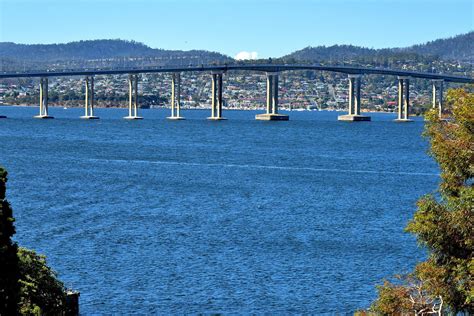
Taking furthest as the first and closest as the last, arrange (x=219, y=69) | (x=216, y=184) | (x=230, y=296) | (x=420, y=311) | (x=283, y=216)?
(x=219, y=69), (x=216, y=184), (x=283, y=216), (x=230, y=296), (x=420, y=311)

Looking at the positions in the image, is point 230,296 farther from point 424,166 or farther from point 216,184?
point 424,166

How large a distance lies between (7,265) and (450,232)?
6.89m

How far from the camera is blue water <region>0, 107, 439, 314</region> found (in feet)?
94.3

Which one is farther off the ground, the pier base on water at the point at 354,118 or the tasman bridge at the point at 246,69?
the tasman bridge at the point at 246,69

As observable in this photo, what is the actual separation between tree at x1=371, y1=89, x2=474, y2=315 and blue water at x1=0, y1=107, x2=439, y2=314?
9.74 meters

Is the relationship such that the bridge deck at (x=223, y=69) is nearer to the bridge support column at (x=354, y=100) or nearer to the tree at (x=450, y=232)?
the bridge support column at (x=354, y=100)

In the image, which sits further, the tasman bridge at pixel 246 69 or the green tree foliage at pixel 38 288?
the tasman bridge at pixel 246 69

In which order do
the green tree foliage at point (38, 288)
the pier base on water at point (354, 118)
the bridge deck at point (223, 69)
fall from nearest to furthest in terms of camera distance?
1. the green tree foliage at point (38, 288)
2. the bridge deck at point (223, 69)
3. the pier base on water at point (354, 118)

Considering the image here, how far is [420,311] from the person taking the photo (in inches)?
637

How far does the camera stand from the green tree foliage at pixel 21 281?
17016 millimetres

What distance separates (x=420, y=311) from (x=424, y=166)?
58.7m

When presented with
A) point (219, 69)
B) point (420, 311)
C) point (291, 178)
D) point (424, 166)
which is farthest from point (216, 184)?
point (219, 69)

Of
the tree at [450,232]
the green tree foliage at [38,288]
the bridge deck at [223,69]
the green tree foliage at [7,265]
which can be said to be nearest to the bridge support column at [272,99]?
the bridge deck at [223,69]

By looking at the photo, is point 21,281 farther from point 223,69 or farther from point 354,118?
point 354,118
